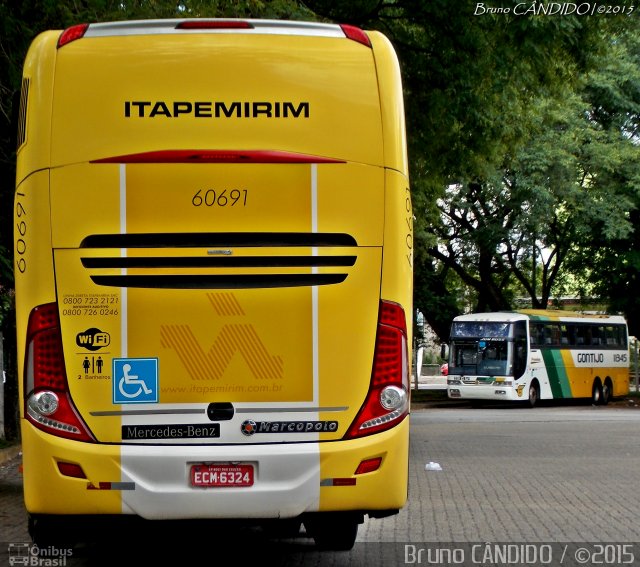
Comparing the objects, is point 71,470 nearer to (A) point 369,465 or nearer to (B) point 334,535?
(A) point 369,465

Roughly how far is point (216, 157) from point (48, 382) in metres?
1.62

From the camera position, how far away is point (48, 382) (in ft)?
24.3

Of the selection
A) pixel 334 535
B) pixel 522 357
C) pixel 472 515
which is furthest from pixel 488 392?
pixel 334 535

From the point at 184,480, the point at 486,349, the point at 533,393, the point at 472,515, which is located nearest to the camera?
the point at 184,480

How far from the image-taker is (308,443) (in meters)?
7.38

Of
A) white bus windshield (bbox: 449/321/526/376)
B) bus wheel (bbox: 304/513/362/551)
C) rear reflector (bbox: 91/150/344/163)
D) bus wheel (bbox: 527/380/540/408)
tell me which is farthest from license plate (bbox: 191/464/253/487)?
bus wheel (bbox: 527/380/540/408)

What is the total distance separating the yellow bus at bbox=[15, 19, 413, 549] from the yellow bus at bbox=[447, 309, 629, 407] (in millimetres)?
34796

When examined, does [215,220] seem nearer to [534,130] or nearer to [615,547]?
[615,547]

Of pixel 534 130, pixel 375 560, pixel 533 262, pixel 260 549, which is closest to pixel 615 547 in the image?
pixel 375 560

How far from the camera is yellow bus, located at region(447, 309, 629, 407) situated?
42.2 metres

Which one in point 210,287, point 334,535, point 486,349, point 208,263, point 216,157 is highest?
point 216,157

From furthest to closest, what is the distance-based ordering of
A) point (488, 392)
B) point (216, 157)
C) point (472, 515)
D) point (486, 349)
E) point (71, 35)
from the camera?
point (486, 349) < point (488, 392) < point (472, 515) < point (71, 35) < point (216, 157)

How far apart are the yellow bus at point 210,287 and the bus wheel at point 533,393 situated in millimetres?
35721

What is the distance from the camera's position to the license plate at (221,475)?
7266mm
